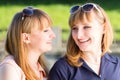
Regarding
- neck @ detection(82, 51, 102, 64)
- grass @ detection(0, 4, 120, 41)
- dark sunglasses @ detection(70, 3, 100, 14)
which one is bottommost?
grass @ detection(0, 4, 120, 41)

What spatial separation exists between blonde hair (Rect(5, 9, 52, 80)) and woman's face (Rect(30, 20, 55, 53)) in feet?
0.13

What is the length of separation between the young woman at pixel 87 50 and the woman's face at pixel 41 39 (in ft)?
0.51

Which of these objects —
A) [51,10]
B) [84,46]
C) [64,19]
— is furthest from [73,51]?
[51,10]

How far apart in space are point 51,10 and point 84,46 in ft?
46.8

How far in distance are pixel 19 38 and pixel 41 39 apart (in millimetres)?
183

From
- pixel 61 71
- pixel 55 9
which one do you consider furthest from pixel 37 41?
pixel 55 9

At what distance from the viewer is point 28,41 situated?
390cm

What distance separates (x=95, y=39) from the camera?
153 inches

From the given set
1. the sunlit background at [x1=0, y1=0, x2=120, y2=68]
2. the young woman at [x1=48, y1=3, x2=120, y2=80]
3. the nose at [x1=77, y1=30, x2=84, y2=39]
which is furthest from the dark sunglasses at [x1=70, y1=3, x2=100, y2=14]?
the sunlit background at [x1=0, y1=0, x2=120, y2=68]

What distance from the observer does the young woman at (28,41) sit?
3.79m

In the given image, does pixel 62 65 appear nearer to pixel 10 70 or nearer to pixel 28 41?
pixel 28 41

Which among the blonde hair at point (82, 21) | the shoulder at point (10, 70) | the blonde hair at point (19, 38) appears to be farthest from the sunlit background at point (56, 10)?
the shoulder at point (10, 70)

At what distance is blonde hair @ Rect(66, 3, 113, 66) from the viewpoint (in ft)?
12.7

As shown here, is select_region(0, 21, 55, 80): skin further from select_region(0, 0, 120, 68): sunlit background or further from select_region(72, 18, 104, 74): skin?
select_region(0, 0, 120, 68): sunlit background
